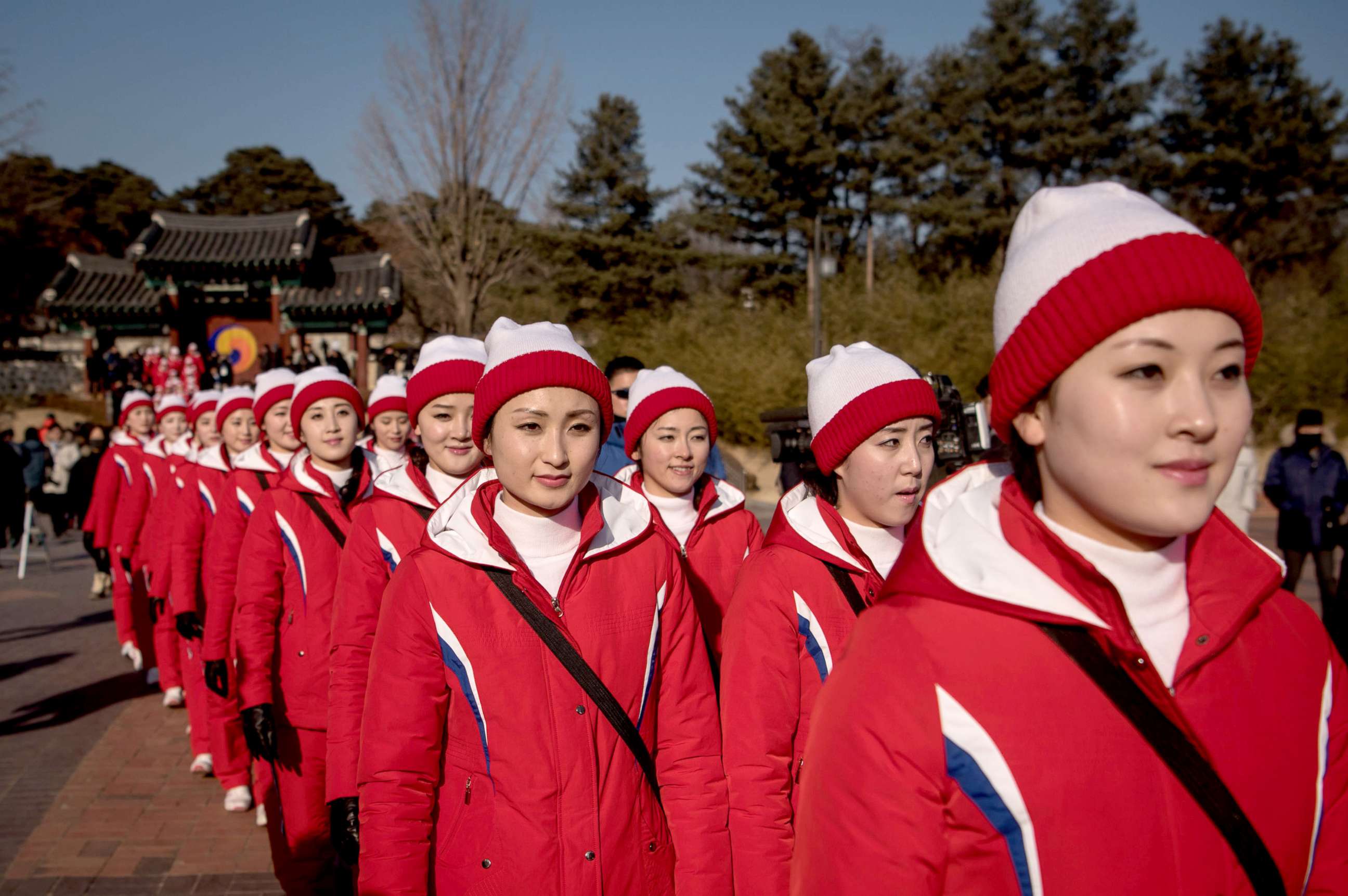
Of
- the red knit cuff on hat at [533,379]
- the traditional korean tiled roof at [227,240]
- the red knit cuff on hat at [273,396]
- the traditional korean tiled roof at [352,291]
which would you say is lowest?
the red knit cuff on hat at [533,379]

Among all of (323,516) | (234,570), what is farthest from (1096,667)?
(234,570)

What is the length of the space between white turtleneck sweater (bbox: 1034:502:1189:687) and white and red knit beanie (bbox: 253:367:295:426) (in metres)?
4.62

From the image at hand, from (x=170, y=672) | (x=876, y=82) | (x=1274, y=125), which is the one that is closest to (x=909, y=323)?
(x=876, y=82)

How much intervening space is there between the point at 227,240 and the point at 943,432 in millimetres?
27513

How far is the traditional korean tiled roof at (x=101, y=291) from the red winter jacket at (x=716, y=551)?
1112 inches

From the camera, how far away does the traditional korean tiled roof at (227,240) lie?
25578 mm

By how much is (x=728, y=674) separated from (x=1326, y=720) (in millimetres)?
1219

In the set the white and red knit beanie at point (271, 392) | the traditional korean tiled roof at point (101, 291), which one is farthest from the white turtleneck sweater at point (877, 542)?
the traditional korean tiled roof at point (101, 291)

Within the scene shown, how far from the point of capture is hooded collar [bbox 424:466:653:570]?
7.11 feet

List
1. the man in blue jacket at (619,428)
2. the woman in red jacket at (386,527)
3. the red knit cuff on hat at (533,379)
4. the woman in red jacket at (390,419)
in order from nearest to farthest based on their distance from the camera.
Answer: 1. the red knit cuff on hat at (533,379)
2. the woman in red jacket at (386,527)
3. the man in blue jacket at (619,428)
4. the woman in red jacket at (390,419)

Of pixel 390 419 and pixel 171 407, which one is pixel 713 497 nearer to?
pixel 390 419

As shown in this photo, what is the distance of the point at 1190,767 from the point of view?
1.13 meters

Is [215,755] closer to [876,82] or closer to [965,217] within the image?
[965,217]

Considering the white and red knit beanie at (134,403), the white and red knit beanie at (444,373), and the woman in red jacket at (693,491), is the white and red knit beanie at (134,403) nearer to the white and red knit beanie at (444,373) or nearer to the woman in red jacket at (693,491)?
the white and red knit beanie at (444,373)
